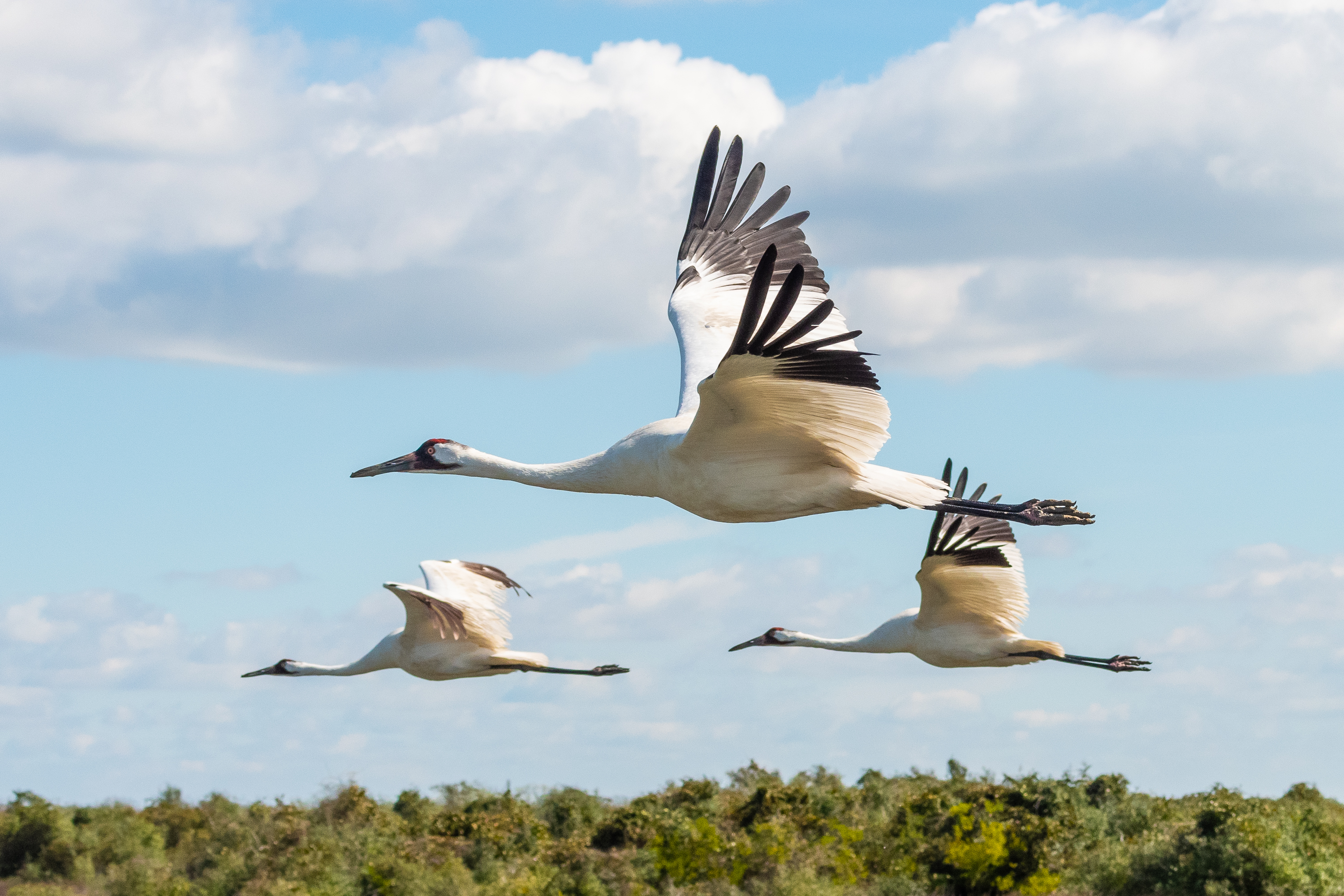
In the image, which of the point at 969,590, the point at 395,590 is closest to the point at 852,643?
the point at 969,590

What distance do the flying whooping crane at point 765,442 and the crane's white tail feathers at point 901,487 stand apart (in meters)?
0.01

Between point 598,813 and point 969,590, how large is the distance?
45.9 feet

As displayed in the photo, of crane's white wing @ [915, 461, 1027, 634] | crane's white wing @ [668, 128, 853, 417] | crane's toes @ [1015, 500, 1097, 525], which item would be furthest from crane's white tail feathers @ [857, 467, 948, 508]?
crane's white wing @ [915, 461, 1027, 634]

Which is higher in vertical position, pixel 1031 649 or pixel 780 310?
pixel 780 310

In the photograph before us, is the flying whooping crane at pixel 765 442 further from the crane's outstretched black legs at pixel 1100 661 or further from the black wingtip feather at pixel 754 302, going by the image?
the crane's outstretched black legs at pixel 1100 661

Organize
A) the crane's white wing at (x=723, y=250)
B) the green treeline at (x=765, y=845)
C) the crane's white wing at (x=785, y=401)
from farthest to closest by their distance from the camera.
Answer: the green treeline at (x=765, y=845) < the crane's white wing at (x=723, y=250) < the crane's white wing at (x=785, y=401)

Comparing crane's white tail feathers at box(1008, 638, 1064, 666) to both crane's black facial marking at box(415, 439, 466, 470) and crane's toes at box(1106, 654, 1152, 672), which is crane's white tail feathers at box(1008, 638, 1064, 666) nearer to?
crane's toes at box(1106, 654, 1152, 672)

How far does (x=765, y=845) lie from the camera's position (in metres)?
19.7

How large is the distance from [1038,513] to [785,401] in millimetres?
2948

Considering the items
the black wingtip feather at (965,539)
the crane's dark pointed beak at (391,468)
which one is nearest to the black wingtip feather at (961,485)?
the black wingtip feather at (965,539)

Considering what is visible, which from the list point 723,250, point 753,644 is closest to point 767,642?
point 753,644

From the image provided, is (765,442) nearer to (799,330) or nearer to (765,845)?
(799,330)

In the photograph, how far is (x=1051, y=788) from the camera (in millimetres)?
21266

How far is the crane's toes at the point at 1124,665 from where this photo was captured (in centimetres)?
1556
